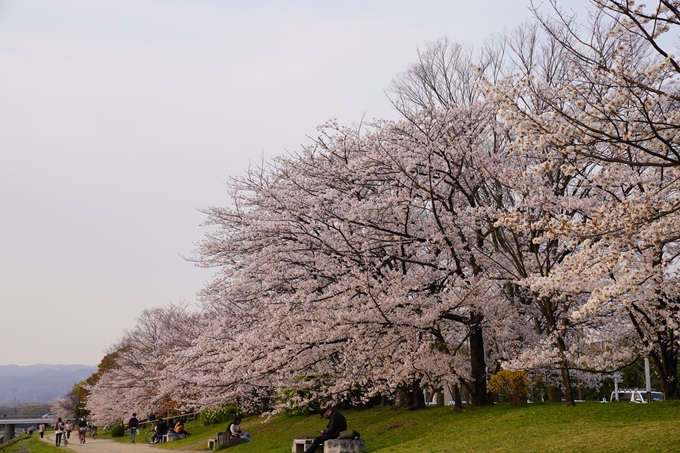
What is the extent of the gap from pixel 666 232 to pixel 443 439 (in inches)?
279

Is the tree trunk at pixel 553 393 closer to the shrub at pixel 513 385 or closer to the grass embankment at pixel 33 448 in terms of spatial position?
the shrub at pixel 513 385

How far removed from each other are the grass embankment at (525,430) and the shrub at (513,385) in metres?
0.28

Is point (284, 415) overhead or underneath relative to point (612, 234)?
underneath

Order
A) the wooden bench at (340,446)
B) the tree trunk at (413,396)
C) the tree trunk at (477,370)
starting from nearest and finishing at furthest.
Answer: the wooden bench at (340,446), the tree trunk at (477,370), the tree trunk at (413,396)

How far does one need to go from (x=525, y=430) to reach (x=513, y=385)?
3.14 metres

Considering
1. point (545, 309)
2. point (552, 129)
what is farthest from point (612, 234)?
point (545, 309)

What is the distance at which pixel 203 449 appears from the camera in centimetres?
2148

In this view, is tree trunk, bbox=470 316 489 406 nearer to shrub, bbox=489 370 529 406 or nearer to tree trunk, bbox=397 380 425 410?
shrub, bbox=489 370 529 406

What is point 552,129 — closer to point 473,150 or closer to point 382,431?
point 473,150

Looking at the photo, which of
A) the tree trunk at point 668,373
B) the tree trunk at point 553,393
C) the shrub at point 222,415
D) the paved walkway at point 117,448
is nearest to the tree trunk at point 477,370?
the tree trunk at point 553,393

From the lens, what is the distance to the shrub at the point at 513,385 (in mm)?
15562

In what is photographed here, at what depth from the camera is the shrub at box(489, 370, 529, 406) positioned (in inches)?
613

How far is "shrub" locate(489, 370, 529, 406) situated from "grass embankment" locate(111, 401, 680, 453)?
0.92 feet

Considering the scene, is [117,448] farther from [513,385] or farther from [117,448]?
[513,385]
